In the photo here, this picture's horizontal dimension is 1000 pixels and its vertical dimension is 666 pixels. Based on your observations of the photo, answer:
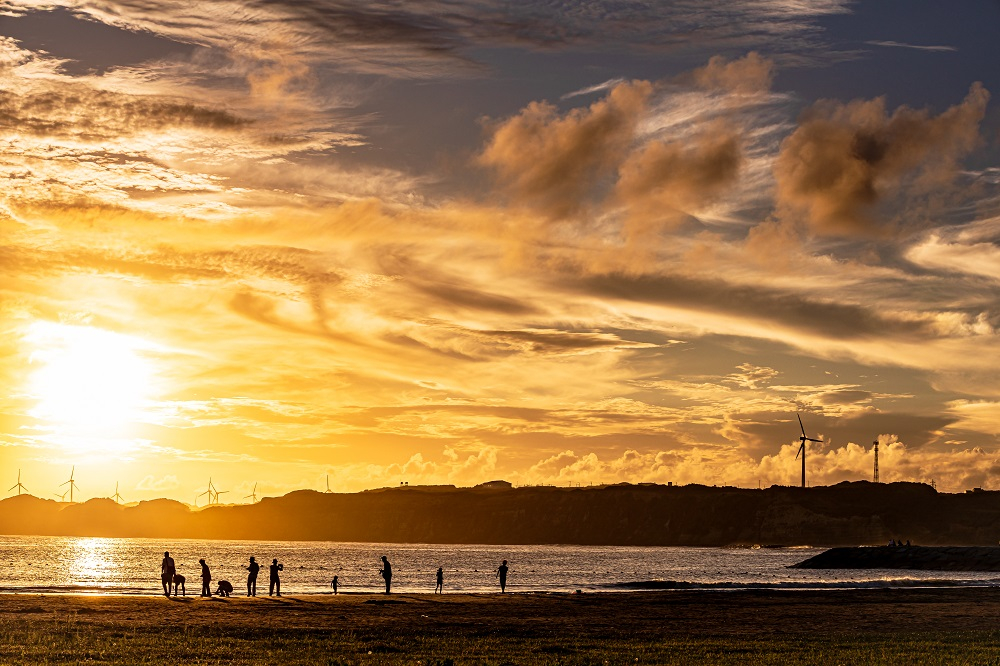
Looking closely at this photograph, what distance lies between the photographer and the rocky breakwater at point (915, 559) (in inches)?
6007

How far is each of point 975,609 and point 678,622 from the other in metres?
21.4

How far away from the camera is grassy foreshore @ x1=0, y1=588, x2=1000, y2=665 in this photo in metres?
35.1

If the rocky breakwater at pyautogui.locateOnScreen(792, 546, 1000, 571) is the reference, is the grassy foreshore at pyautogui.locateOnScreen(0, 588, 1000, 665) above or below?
above

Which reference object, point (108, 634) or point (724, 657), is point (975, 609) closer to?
point (724, 657)

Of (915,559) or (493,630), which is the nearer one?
(493,630)

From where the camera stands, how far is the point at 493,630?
150ft

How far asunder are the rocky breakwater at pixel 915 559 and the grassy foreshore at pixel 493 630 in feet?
308

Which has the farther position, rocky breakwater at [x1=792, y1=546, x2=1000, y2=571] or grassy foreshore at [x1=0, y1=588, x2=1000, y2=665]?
rocky breakwater at [x1=792, y1=546, x2=1000, y2=571]

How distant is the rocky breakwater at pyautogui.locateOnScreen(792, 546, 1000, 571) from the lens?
153m

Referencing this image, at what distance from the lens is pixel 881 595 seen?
74562 millimetres

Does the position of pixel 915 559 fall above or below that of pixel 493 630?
below

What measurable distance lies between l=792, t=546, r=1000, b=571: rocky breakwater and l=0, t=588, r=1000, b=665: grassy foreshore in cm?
9397

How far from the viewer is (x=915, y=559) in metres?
166

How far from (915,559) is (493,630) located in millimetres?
141088
